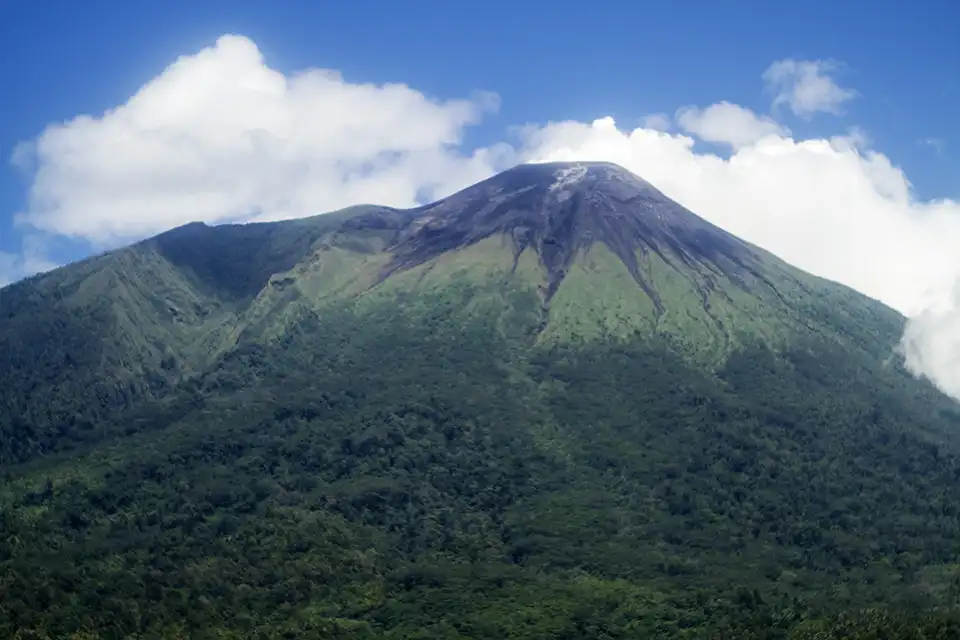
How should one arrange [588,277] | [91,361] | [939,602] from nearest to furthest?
[939,602]
[91,361]
[588,277]

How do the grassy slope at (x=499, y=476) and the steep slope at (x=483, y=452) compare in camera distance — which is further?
the steep slope at (x=483, y=452)

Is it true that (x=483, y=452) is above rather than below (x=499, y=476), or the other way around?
above

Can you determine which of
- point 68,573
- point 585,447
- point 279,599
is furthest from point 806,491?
point 68,573

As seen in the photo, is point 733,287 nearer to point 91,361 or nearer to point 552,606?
point 552,606

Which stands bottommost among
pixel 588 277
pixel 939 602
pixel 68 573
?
pixel 939 602

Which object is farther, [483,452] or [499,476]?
[483,452]

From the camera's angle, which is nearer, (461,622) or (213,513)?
(461,622)

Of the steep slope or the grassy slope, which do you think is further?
the steep slope

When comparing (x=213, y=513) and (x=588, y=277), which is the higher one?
(x=588, y=277)
